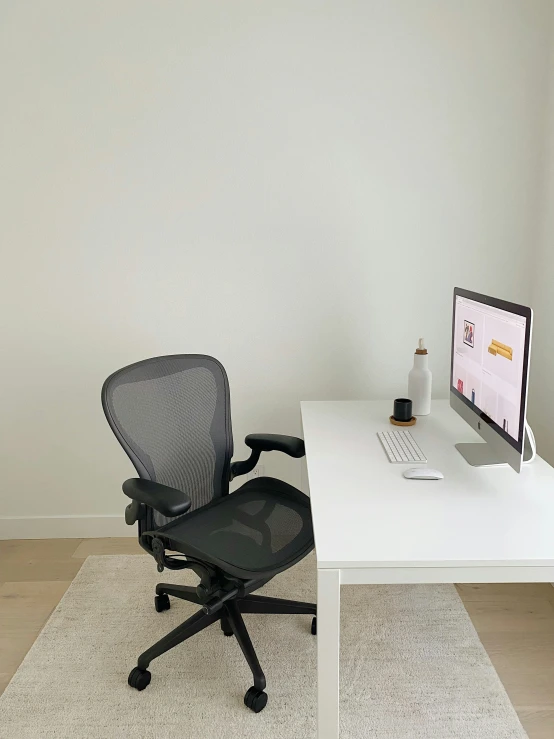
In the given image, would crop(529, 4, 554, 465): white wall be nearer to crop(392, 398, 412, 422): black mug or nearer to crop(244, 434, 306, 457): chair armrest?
crop(392, 398, 412, 422): black mug

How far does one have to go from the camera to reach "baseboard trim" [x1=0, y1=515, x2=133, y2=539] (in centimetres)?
300

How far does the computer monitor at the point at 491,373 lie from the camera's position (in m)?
1.70

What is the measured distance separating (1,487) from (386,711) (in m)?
2.02

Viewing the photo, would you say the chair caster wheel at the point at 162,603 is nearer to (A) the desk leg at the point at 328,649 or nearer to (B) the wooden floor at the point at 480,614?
(B) the wooden floor at the point at 480,614

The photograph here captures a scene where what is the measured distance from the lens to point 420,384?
8.05 feet

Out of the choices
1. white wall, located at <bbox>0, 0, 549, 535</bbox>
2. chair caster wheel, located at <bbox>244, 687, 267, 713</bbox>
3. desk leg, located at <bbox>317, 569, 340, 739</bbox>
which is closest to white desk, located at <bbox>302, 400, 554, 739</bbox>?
desk leg, located at <bbox>317, 569, 340, 739</bbox>

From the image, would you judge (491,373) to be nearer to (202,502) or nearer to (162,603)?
(202,502)

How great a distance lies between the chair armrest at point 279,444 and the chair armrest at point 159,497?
48cm

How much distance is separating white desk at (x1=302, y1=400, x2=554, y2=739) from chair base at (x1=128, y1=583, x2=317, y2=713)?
47 cm

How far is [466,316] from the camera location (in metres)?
2.16

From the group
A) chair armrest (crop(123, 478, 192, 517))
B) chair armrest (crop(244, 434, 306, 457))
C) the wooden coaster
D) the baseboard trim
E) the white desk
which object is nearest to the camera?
the white desk

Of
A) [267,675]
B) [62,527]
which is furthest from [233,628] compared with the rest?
[62,527]

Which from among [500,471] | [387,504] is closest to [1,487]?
[387,504]

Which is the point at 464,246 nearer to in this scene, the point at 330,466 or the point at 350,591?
the point at 330,466
